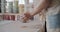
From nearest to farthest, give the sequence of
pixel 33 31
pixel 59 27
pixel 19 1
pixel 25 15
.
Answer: pixel 59 27 → pixel 33 31 → pixel 25 15 → pixel 19 1

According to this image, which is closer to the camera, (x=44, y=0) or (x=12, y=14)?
(x=44, y=0)

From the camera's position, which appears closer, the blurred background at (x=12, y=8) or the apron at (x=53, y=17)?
the apron at (x=53, y=17)

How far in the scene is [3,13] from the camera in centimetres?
234

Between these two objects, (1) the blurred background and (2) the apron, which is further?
(1) the blurred background

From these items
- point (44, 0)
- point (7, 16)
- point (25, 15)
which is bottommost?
point (7, 16)

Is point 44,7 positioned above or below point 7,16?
above

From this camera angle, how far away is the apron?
0.88 m

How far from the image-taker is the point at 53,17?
88 centimetres

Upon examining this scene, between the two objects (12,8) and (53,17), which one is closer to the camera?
(53,17)

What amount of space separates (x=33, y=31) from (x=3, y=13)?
143 cm

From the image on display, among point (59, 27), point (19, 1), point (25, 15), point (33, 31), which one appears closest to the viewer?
point (59, 27)

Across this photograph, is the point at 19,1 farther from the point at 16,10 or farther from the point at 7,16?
the point at 7,16

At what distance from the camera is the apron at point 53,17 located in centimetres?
88

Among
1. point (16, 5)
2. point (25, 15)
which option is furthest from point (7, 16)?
point (25, 15)
